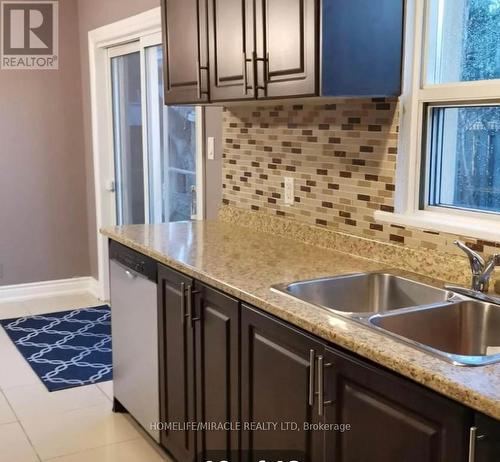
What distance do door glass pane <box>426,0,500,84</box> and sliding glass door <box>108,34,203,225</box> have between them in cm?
150

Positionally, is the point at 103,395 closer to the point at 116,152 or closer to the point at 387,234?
the point at 387,234

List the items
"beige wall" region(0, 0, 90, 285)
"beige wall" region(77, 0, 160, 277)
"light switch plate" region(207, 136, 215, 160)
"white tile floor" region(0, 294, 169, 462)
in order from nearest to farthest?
1. "white tile floor" region(0, 294, 169, 462)
2. "light switch plate" region(207, 136, 215, 160)
3. "beige wall" region(77, 0, 160, 277)
4. "beige wall" region(0, 0, 90, 285)

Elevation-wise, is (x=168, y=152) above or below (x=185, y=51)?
below

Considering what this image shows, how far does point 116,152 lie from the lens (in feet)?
16.2

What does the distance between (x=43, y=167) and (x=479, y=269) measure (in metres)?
3.99

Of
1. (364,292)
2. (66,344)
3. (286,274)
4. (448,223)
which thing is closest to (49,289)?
(66,344)

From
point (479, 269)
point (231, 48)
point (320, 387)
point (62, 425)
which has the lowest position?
point (62, 425)

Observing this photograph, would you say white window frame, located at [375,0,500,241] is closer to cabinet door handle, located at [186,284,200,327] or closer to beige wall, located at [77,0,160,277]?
cabinet door handle, located at [186,284,200,327]

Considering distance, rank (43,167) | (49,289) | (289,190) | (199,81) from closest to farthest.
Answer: (199,81), (289,190), (43,167), (49,289)

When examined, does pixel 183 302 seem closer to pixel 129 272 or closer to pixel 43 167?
pixel 129 272

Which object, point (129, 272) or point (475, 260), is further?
point (129, 272)

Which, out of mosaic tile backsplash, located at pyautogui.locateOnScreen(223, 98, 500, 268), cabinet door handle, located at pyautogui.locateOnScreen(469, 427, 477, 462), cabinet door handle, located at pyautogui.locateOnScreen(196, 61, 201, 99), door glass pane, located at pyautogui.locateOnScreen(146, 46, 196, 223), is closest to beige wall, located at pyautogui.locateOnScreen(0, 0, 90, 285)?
door glass pane, located at pyautogui.locateOnScreen(146, 46, 196, 223)

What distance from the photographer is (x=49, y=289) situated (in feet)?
17.4

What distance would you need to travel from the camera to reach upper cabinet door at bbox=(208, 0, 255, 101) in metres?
2.42
